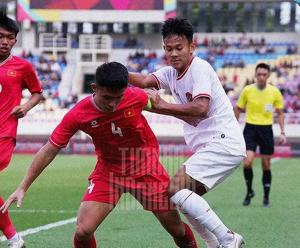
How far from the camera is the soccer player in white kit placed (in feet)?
21.6

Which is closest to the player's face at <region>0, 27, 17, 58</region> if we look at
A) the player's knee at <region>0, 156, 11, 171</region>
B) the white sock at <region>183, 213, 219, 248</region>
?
the player's knee at <region>0, 156, 11, 171</region>

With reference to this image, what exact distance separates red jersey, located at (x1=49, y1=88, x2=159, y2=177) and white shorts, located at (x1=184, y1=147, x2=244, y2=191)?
0.31 meters

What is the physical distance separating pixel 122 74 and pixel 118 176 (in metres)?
1.00

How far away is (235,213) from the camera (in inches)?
441

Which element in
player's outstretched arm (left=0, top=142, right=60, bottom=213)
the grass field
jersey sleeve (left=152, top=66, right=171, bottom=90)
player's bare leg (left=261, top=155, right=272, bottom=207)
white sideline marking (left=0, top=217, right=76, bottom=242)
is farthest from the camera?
player's bare leg (left=261, top=155, right=272, bottom=207)

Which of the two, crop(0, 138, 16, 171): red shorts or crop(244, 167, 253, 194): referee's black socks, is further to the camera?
crop(244, 167, 253, 194): referee's black socks

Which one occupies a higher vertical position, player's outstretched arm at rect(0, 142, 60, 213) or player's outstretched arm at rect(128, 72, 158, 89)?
player's outstretched arm at rect(128, 72, 158, 89)

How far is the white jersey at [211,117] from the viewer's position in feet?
22.1

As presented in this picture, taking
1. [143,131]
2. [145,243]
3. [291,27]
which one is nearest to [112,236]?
[145,243]

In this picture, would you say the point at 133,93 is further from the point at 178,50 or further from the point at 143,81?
the point at 143,81

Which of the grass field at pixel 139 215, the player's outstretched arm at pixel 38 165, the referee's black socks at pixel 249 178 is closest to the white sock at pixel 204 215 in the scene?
the player's outstretched arm at pixel 38 165

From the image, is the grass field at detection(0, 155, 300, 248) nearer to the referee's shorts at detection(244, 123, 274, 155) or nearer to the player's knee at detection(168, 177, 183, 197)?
the referee's shorts at detection(244, 123, 274, 155)

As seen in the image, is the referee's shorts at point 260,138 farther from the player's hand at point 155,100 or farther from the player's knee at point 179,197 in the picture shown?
the player's hand at point 155,100

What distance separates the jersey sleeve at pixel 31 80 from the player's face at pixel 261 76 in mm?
5340
